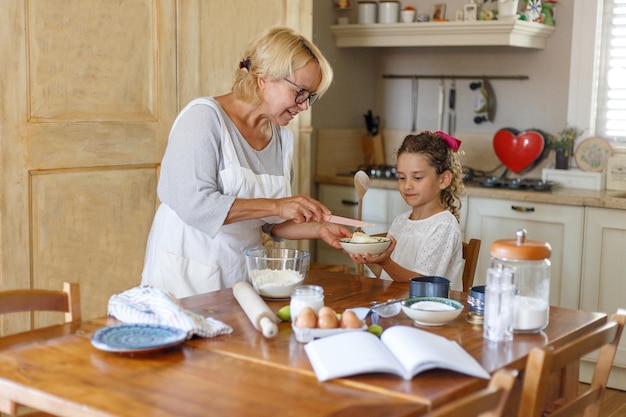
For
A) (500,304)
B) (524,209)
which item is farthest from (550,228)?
(500,304)

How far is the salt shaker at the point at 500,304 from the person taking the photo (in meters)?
1.87

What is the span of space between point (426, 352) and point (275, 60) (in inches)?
46.7

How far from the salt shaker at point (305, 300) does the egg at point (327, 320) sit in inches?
Answer: 2.8

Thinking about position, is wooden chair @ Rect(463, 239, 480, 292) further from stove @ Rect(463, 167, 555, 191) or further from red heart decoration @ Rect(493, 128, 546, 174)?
red heart decoration @ Rect(493, 128, 546, 174)

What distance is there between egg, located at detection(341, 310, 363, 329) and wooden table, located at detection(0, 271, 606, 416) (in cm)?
11

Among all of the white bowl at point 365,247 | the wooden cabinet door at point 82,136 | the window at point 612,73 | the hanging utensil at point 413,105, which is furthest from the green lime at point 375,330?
the hanging utensil at point 413,105

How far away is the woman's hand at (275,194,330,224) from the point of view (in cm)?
248

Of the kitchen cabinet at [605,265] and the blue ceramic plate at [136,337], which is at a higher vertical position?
the blue ceramic plate at [136,337]

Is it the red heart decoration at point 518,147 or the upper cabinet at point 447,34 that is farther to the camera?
the red heart decoration at point 518,147

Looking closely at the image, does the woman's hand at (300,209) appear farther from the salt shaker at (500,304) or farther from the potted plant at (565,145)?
the potted plant at (565,145)

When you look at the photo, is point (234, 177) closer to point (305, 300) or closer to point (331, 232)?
point (331, 232)

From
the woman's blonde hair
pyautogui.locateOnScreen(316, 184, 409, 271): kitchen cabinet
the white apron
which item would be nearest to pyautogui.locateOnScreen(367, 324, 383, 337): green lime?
the white apron

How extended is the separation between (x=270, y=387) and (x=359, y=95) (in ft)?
11.8

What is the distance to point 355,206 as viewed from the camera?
4551mm
